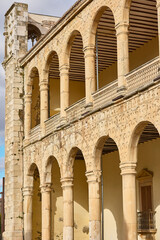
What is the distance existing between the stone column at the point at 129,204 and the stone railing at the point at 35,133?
6945 millimetres

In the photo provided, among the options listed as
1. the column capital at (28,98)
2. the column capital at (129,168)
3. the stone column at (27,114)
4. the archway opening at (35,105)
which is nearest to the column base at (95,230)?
the column capital at (129,168)

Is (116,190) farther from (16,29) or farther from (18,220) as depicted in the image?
(16,29)

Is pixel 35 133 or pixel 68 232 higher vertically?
pixel 35 133

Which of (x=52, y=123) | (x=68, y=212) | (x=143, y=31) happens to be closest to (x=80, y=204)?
(x=52, y=123)

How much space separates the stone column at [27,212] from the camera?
19.9m

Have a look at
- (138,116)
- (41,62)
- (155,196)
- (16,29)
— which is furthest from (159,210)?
(16,29)

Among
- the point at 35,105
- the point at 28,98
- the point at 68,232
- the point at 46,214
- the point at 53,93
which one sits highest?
the point at 53,93

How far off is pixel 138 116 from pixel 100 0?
13.4ft

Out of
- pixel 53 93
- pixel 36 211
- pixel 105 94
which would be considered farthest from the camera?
pixel 53 93

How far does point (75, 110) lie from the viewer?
16.1 m

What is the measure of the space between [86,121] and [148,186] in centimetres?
325

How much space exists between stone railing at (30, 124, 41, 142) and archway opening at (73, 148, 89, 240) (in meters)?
2.08

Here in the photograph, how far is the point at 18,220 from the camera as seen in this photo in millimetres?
20328

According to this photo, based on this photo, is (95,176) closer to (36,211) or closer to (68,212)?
(68,212)
